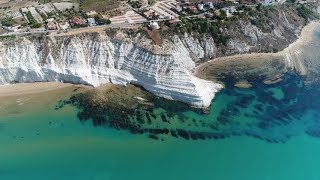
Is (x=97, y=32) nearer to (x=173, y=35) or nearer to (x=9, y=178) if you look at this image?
(x=173, y=35)

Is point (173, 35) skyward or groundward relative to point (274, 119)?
skyward

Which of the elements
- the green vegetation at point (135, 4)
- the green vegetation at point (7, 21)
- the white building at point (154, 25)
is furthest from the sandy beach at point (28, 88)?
the green vegetation at point (135, 4)

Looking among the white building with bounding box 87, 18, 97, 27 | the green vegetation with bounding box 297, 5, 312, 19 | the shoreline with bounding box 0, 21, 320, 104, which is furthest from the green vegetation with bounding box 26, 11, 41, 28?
the green vegetation with bounding box 297, 5, 312, 19

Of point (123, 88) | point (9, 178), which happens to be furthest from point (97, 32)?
point (9, 178)

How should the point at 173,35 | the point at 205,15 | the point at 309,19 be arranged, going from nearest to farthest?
the point at 173,35, the point at 205,15, the point at 309,19

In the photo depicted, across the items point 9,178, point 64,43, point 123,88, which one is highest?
point 64,43

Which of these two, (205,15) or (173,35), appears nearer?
(173,35)

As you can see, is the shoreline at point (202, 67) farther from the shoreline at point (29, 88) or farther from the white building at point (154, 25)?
the white building at point (154, 25)

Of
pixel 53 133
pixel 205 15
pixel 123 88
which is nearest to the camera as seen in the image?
pixel 53 133
